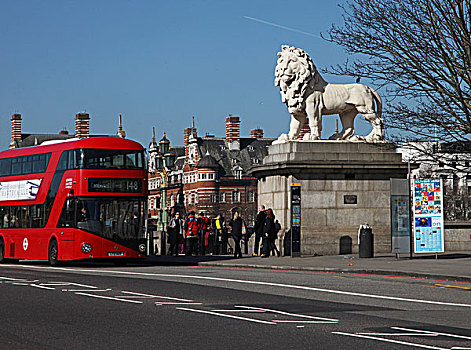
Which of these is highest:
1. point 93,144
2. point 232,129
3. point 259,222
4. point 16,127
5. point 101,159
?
point 16,127

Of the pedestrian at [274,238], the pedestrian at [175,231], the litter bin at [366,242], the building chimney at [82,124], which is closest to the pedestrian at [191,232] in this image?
the pedestrian at [175,231]

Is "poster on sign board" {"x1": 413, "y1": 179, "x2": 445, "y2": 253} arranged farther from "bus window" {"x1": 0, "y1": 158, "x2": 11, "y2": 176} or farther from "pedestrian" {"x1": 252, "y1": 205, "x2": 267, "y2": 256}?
"bus window" {"x1": 0, "y1": 158, "x2": 11, "y2": 176}

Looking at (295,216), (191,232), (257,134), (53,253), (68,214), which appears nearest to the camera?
(68,214)

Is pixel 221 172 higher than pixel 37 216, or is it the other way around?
pixel 221 172

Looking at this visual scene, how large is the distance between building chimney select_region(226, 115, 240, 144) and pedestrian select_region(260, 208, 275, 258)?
345ft

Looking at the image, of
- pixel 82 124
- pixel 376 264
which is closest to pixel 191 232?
pixel 376 264

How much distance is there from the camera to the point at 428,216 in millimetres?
25438

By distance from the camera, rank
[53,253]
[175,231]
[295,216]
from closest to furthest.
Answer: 1. [295,216]
2. [53,253]
3. [175,231]

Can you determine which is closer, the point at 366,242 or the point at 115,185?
the point at 366,242

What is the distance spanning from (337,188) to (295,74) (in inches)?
157

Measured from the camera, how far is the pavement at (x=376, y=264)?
67.5ft

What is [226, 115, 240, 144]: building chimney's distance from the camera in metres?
134

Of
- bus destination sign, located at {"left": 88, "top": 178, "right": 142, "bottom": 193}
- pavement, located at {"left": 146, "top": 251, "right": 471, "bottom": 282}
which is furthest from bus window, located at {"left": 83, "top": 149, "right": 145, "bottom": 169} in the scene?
pavement, located at {"left": 146, "top": 251, "right": 471, "bottom": 282}

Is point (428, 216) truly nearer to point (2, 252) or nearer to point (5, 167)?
point (5, 167)
